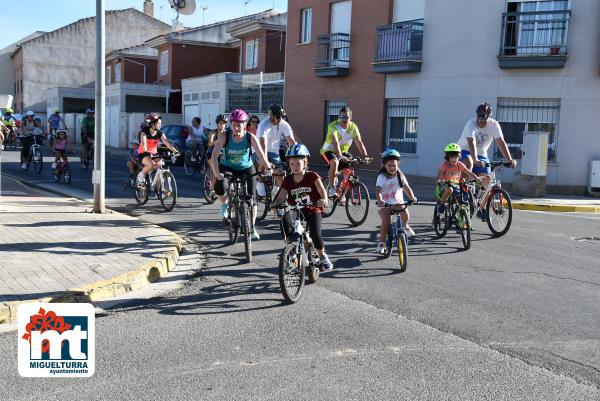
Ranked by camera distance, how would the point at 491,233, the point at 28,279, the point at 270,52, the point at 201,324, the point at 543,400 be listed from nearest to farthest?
1. the point at 543,400
2. the point at 201,324
3. the point at 28,279
4. the point at 491,233
5. the point at 270,52

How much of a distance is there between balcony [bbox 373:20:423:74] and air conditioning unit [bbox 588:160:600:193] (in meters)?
6.21

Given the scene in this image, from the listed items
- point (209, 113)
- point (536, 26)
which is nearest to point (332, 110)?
point (536, 26)

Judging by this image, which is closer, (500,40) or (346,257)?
(346,257)

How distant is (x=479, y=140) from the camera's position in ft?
34.8

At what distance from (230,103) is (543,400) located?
28431 millimetres

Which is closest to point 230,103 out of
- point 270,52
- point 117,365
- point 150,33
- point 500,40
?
point 270,52

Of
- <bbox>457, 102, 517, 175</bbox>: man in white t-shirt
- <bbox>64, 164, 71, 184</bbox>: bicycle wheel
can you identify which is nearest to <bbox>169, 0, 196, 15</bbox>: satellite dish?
<bbox>64, 164, 71, 184</bbox>: bicycle wheel

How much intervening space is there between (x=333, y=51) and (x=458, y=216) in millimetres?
16716

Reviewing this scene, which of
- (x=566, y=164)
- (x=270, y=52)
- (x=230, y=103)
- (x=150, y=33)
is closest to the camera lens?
(x=566, y=164)

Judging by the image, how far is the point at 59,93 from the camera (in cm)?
4819

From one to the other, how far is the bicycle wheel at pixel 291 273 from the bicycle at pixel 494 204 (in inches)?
177

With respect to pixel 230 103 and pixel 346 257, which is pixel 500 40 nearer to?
pixel 346 257

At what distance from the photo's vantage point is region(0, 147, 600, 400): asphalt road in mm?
4320

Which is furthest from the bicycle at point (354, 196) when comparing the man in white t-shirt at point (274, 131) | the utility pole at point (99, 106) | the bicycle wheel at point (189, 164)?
the bicycle wheel at point (189, 164)
